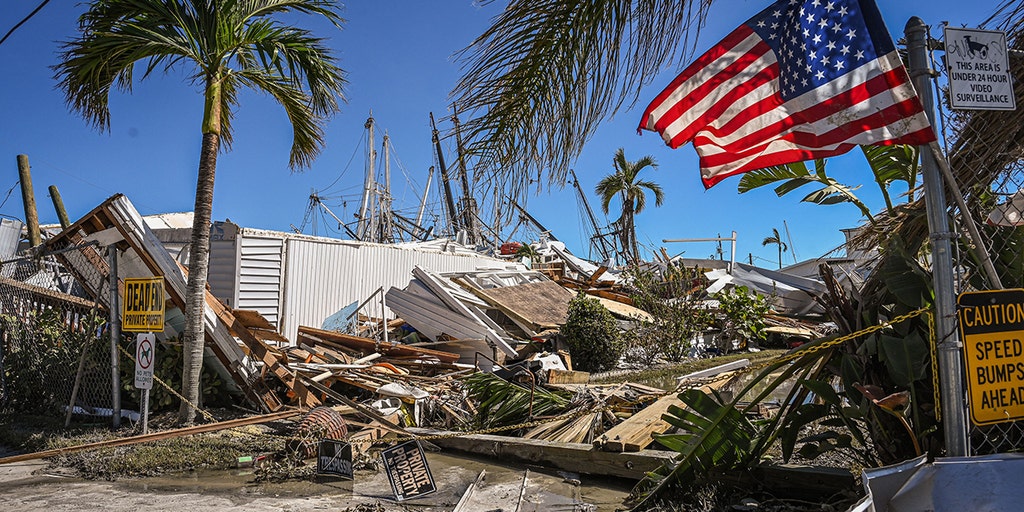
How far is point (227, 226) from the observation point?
15.1m

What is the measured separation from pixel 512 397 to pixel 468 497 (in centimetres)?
285

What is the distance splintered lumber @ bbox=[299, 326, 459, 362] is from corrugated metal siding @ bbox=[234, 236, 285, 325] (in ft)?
12.6

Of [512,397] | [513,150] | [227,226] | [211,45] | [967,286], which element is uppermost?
[211,45]

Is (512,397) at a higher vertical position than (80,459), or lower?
higher

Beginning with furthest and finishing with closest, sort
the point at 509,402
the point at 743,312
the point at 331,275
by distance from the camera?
the point at 331,275
the point at 743,312
the point at 509,402

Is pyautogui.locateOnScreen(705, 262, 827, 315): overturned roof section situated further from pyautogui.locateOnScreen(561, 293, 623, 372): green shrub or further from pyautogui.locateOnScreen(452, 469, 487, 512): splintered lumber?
pyautogui.locateOnScreen(452, 469, 487, 512): splintered lumber

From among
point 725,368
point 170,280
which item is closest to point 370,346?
point 170,280

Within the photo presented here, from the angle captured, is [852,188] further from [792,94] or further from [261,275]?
[261,275]

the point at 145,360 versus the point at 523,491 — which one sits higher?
the point at 145,360

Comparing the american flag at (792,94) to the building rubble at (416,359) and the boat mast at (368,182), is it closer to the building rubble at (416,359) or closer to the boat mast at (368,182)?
the building rubble at (416,359)

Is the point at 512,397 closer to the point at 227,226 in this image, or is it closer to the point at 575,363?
the point at 575,363

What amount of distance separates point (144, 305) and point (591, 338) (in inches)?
319

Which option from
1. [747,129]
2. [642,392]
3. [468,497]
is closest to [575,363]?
[642,392]

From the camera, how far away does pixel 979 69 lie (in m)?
3.00
